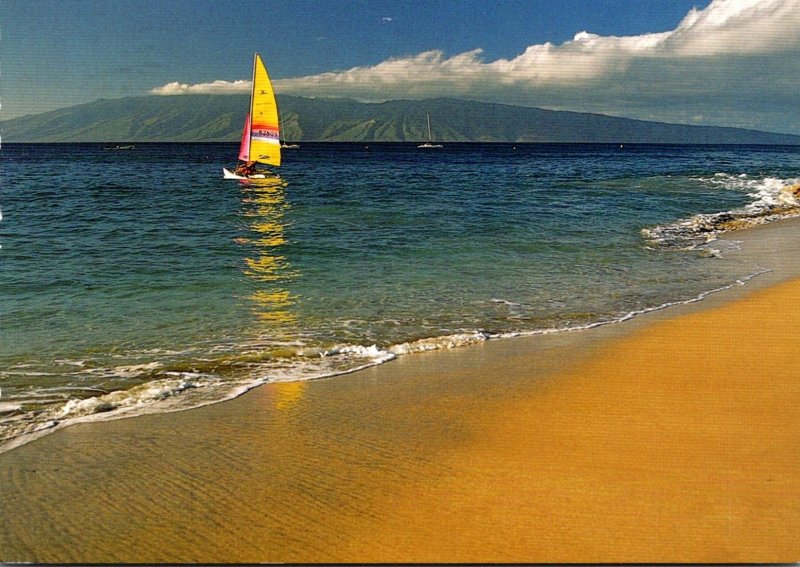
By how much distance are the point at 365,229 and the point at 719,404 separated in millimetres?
15285

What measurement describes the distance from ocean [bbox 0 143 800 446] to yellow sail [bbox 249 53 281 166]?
14739 millimetres

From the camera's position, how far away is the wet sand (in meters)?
3.85

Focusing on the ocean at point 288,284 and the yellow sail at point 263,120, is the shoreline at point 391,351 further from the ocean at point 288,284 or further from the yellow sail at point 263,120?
the yellow sail at point 263,120

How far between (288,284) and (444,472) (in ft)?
26.9

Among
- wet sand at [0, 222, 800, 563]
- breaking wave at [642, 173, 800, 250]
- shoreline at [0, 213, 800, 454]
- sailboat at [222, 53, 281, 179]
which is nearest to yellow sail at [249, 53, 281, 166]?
sailboat at [222, 53, 281, 179]

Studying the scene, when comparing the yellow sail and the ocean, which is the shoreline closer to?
the ocean

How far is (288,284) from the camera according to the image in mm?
12469

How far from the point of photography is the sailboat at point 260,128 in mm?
40344

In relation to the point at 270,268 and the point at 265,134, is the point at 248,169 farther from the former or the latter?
the point at 270,268

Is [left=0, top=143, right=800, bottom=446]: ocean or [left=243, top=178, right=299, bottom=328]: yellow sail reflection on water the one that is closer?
[left=0, top=143, right=800, bottom=446]: ocean

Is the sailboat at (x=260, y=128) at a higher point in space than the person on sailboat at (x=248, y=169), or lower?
higher

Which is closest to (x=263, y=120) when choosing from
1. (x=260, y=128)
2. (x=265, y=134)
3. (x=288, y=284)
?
(x=260, y=128)

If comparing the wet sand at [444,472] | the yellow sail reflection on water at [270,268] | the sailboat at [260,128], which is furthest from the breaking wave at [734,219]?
the sailboat at [260,128]

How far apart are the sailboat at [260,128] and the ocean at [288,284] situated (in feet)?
48.5
